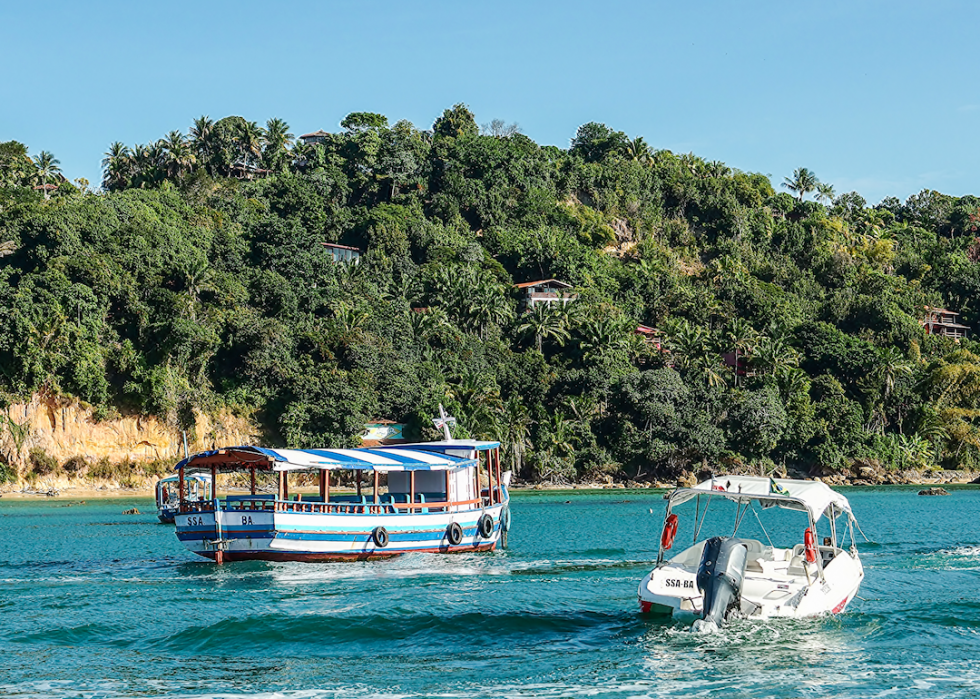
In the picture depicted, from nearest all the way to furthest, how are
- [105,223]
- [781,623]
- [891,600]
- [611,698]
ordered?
[611,698]
[781,623]
[891,600]
[105,223]

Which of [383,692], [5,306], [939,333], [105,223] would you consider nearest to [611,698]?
[383,692]

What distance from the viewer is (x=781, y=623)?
74.8 ft

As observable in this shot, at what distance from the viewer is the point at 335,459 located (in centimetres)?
3781

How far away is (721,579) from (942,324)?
11622 cm

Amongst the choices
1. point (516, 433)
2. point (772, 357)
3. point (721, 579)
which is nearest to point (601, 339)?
point (516, 433)

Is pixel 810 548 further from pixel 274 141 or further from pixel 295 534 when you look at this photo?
pixel 274 141

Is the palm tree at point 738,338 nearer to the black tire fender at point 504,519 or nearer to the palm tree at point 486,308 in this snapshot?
the palm tree at point 486,308

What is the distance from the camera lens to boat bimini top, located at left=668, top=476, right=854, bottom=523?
24.4 meters

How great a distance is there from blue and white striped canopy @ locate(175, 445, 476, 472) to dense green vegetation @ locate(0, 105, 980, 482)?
42.7 metres

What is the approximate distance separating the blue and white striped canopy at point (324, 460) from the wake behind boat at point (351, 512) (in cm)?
4

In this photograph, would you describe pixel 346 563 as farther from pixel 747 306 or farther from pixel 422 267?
pixel 747 306

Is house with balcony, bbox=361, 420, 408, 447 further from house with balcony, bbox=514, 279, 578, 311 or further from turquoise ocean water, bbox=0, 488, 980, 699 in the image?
turquoise ocean water, bbox=0, 488, 980, 699

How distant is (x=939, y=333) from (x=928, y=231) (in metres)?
28.2

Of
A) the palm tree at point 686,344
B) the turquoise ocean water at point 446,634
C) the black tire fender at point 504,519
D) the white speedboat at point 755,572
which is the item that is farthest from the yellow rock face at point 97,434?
the white speedboat at point 755,572
